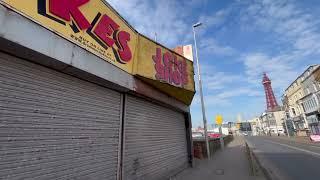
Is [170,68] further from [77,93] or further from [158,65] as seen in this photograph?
[77,93]

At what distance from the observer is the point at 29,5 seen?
4051 mm

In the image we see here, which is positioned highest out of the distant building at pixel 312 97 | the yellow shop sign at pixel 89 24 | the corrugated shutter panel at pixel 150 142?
the distant building at pixel 312 97

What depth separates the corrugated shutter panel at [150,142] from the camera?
730cm

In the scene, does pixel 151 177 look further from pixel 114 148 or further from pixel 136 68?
pixel 136 68

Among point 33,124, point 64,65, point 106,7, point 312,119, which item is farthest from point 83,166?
point 312,119

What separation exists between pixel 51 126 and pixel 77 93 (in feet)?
3.62

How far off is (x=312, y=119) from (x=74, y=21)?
2333 inches

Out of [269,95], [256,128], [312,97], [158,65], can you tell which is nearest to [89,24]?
[158,65]

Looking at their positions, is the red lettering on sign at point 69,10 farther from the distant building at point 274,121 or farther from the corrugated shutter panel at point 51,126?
the distant building at point 274,121

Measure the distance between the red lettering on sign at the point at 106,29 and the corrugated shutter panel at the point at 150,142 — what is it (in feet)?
7.19

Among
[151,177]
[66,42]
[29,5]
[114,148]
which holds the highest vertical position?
[29,5]

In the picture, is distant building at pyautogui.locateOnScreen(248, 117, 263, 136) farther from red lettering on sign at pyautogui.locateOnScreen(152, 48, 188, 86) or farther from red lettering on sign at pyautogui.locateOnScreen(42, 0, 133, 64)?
red lettering on sign at pyautogui.locateOnScreen(42, 0, 133, 64)

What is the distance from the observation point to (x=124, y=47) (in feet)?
23.4

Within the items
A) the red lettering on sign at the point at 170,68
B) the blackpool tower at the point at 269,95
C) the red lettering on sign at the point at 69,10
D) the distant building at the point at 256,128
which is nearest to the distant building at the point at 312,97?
the red lettering on sign at the point at 170,68
